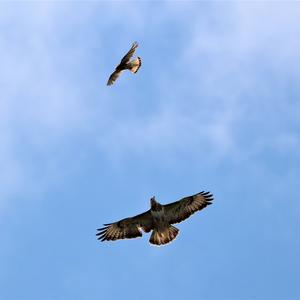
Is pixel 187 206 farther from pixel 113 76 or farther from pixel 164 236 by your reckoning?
pixel 113 76

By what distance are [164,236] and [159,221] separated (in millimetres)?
424

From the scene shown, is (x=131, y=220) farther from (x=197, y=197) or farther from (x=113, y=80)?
(x=113, y=80)

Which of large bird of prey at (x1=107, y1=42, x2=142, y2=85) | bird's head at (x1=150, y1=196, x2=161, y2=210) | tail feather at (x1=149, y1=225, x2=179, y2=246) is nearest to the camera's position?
bird's head at (x1=150, y1=196, x2=161, y2=210)

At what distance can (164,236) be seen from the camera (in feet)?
70.3

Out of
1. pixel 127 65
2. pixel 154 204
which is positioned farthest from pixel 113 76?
pixel 154 204

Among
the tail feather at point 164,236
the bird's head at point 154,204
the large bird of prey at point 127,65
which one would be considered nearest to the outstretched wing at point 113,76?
the large bird of prey at point 127,65

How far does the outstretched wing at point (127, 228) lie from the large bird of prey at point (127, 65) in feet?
14.5

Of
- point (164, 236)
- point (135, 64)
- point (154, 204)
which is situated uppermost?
point (135, 64)

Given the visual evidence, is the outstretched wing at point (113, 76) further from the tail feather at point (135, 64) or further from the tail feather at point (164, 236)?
the tail feather at point (164, 236)

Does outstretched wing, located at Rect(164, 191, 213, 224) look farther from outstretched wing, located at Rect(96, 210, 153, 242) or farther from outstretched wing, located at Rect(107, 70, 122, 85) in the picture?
outstretched wing, located at Rect(107, 70, 122, 85)

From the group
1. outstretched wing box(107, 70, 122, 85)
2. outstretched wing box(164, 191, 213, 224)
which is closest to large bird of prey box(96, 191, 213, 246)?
outstretched wing box(164, 191, 213, 224)

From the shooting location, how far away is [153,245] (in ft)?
70.0

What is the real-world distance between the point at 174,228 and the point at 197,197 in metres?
1.05

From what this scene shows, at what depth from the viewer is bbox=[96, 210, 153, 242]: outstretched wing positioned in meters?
21.6
